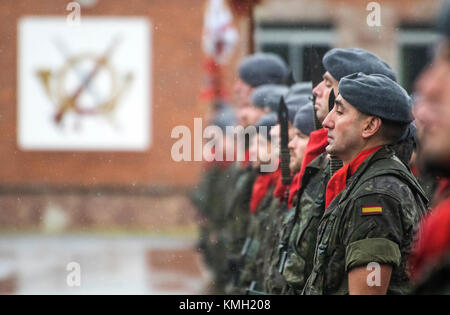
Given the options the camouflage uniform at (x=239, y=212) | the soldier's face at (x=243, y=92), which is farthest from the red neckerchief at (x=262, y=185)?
the soldier's face at (x=243, y=92)

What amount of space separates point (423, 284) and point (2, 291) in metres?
8.59

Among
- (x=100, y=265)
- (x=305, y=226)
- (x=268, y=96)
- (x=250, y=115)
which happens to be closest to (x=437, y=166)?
(x=305, y=226)

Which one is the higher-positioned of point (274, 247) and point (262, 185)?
point (262, 185)

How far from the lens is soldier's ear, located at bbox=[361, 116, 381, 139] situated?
403 centimetres

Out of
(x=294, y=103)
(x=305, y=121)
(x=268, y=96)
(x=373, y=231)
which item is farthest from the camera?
(x=268, y=96)

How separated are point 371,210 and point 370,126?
458 mm

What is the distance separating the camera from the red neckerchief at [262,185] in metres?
6.24

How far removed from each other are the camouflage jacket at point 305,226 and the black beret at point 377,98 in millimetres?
663

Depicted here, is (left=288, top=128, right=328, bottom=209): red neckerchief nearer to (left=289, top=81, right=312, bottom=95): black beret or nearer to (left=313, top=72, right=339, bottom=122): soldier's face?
(left=313, top=72, right=339, bottom=122): soldier's face

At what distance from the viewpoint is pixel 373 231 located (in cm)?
367

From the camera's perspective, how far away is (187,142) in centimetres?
1655

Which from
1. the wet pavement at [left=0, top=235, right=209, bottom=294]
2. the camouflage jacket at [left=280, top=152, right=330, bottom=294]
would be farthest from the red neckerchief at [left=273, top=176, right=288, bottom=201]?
the wet pavement at [left=0, top=235, right=209, bottom=294]

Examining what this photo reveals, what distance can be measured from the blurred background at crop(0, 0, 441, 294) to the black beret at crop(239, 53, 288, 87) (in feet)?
34.6

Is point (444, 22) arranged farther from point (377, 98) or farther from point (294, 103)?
point (294, 103)
